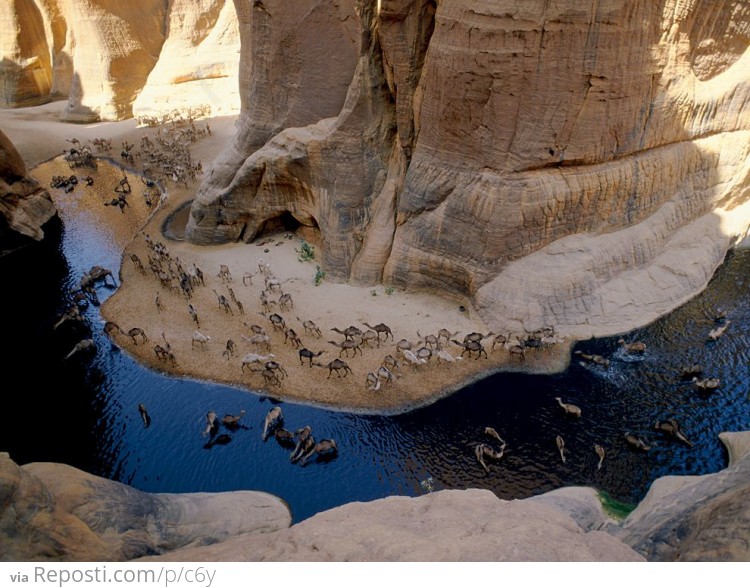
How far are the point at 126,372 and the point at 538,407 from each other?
1309 cm

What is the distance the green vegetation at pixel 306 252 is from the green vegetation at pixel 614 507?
47.0 feet

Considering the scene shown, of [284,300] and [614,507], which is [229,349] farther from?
[614,507]

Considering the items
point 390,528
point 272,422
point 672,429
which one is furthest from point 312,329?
point 672,429

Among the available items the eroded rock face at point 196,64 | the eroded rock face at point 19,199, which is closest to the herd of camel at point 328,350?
the eroded rock face at point 19,199

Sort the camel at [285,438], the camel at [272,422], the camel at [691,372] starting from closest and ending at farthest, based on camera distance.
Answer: the camel at [285,438]
the camel at [272,422]
the camel at [691,372]

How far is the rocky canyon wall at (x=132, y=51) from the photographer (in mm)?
41281

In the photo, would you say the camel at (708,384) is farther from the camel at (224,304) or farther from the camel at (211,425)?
the camel at (224,304)

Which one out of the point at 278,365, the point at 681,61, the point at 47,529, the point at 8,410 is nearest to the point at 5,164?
the point at 8,410

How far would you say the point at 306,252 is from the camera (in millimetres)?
22750

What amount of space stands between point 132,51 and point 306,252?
30763mm

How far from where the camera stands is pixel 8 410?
1655cm

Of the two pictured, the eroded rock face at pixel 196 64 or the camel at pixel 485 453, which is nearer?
the camel at pixel 485 453

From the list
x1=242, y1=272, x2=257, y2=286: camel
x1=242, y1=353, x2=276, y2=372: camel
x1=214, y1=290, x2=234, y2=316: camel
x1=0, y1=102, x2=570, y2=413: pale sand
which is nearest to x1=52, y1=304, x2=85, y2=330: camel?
x1=0, y1=102, x2=570, y2=413: pale sand

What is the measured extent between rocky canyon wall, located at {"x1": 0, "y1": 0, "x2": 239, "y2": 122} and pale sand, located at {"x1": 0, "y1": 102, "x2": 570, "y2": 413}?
20.8m
